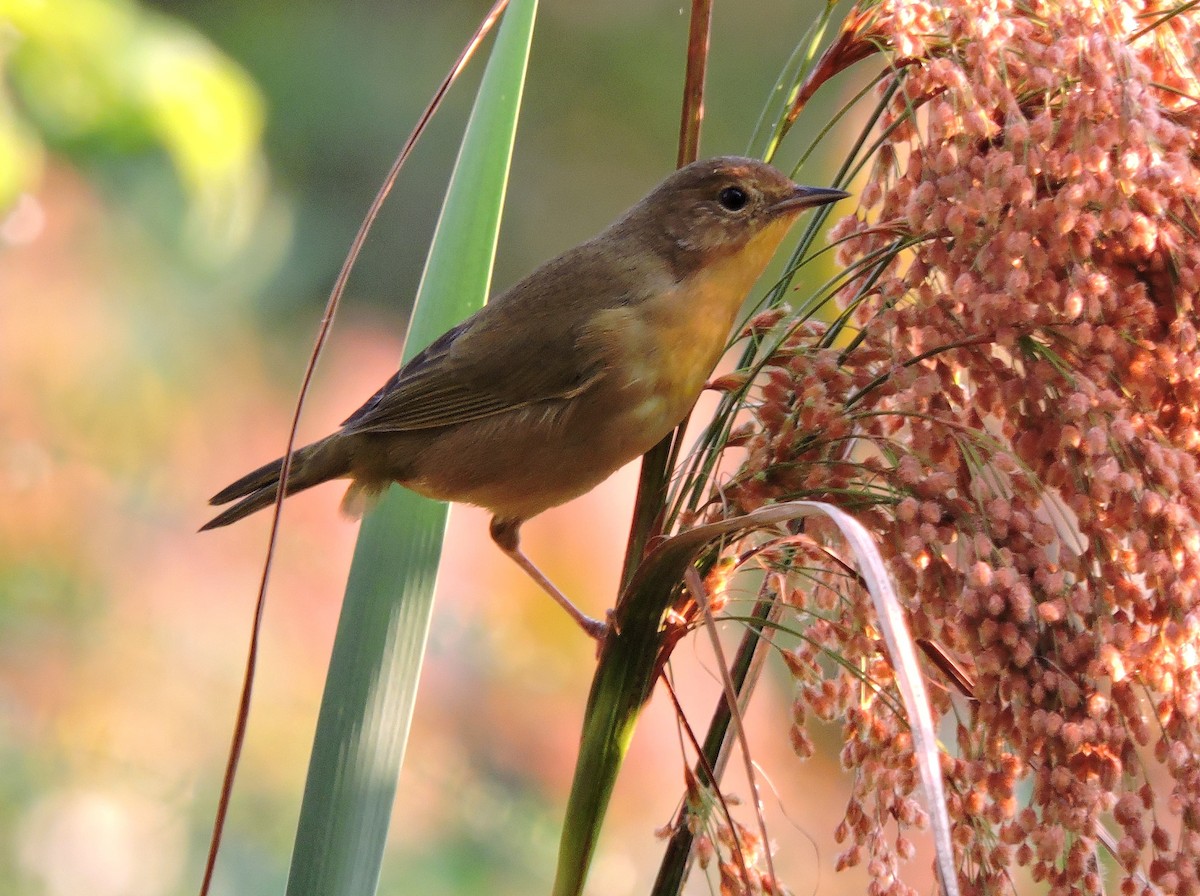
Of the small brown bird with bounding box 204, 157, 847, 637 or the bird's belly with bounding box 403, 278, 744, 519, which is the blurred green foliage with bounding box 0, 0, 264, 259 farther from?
the bird's belly with bounding box 403, 278, 744, 519

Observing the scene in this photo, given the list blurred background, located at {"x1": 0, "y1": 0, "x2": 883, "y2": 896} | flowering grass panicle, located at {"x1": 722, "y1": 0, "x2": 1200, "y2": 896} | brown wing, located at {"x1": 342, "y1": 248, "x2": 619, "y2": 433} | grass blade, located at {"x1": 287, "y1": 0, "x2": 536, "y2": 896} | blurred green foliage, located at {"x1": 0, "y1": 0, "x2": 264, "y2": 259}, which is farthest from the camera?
blurred background, located at {"x1": 0, "y1": 0, "x2": 883, "y2": 896}

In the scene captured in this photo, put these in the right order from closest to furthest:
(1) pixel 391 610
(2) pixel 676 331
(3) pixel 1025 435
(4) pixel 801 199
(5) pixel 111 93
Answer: (3) pixel 1025 435 < (1) pixel 391 610 < (4) pixel 801 199 < (2) pixel 676 331 < (5) pixel 111 93

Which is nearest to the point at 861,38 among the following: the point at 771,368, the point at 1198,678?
the point at 771,368

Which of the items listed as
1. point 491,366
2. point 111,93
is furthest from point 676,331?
point 111,93

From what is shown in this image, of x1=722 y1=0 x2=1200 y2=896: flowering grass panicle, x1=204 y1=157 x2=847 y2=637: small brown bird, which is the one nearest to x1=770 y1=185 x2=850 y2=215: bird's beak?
x1=204 y1=157 x2=847 y2=637: small brown bird

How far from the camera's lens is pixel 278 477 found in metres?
1.91

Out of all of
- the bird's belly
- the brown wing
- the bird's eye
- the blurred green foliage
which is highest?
the blurred green foliage

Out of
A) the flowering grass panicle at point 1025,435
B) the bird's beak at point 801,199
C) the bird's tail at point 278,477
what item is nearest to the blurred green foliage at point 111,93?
the bird's tail at point 278,477

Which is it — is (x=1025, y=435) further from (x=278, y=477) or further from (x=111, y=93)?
(x=111, y=93)

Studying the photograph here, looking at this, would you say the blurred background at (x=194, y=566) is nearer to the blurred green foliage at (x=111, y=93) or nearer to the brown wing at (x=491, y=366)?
the blurred green foliage at (x=111, y=93)

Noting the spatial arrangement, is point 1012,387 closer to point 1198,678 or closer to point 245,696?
point 1198,678

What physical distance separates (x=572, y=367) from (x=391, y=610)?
2.32 feet

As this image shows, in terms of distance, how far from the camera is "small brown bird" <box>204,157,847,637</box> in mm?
1838

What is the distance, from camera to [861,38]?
3.84 feet
